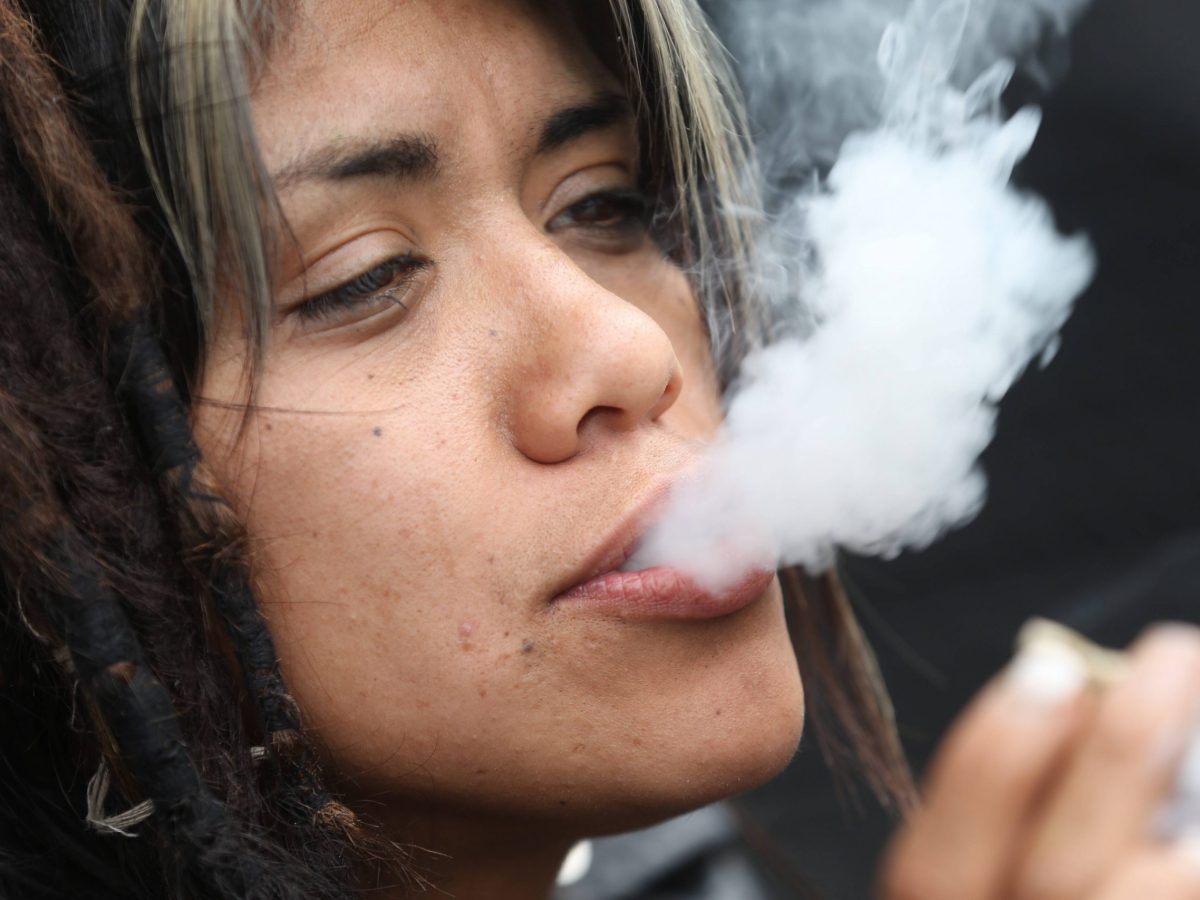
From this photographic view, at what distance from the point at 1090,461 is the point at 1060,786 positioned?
98.2 inches

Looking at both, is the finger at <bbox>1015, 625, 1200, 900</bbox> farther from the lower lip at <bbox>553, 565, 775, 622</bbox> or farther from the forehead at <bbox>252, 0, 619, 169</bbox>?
the forehead at <bbox>252, 0, 619, 169</bbox>

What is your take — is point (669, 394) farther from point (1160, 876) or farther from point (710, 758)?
point (1160, 876)

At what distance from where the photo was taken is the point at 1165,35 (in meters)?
3.03

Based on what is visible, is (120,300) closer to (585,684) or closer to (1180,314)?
(585,684)

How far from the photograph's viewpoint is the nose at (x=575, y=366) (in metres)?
1.55

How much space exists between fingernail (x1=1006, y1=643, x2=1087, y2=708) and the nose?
62 cm

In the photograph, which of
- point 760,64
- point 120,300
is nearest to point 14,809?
point 120,300

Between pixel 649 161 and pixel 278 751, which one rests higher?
pixel 649 161

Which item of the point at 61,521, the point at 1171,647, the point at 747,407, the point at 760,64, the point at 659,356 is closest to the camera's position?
the point at 1171,647

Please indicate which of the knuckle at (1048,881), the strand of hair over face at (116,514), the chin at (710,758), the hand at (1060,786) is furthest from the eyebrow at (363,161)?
the knuckle at (1048,881)

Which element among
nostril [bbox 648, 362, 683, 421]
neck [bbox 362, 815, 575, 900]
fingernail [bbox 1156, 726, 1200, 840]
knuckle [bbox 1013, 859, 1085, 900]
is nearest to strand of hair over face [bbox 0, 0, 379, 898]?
neck [bbox 362, 815, 575, 900]

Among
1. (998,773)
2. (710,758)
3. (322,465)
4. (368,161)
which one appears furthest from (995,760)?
(368,161)

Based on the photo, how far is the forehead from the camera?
154cm

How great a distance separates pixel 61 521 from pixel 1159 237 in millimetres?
2803
